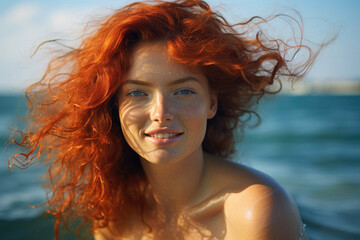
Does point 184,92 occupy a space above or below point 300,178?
above

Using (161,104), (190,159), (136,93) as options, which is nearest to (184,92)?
(161,104)

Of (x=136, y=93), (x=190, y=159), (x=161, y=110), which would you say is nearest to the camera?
(x=161, y=110)

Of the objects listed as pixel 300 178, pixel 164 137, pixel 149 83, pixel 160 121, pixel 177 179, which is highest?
pixel 149 83

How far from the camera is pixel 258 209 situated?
2238 mm

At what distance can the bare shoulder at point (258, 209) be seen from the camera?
2215 millimetres

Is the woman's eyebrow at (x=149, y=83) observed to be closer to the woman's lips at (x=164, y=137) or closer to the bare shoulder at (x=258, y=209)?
the woman's lips at (x=164, y=137)

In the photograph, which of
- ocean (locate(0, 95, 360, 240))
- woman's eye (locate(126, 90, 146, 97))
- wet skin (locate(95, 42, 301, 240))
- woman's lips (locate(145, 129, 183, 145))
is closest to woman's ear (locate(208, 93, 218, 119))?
wet skin (locate(95, 42, 301, 240))

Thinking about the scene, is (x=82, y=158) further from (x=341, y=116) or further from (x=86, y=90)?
(x=341, y=116)

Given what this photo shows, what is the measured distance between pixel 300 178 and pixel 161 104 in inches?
239

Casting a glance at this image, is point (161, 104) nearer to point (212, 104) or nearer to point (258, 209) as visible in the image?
point (212, 104)

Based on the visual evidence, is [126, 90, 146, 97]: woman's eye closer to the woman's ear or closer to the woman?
the woman

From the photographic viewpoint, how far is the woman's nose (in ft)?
7.10

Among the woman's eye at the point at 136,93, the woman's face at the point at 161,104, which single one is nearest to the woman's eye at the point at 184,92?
the woman's face at the point at 161,104

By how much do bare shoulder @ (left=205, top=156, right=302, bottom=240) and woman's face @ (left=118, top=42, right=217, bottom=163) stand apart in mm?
423
